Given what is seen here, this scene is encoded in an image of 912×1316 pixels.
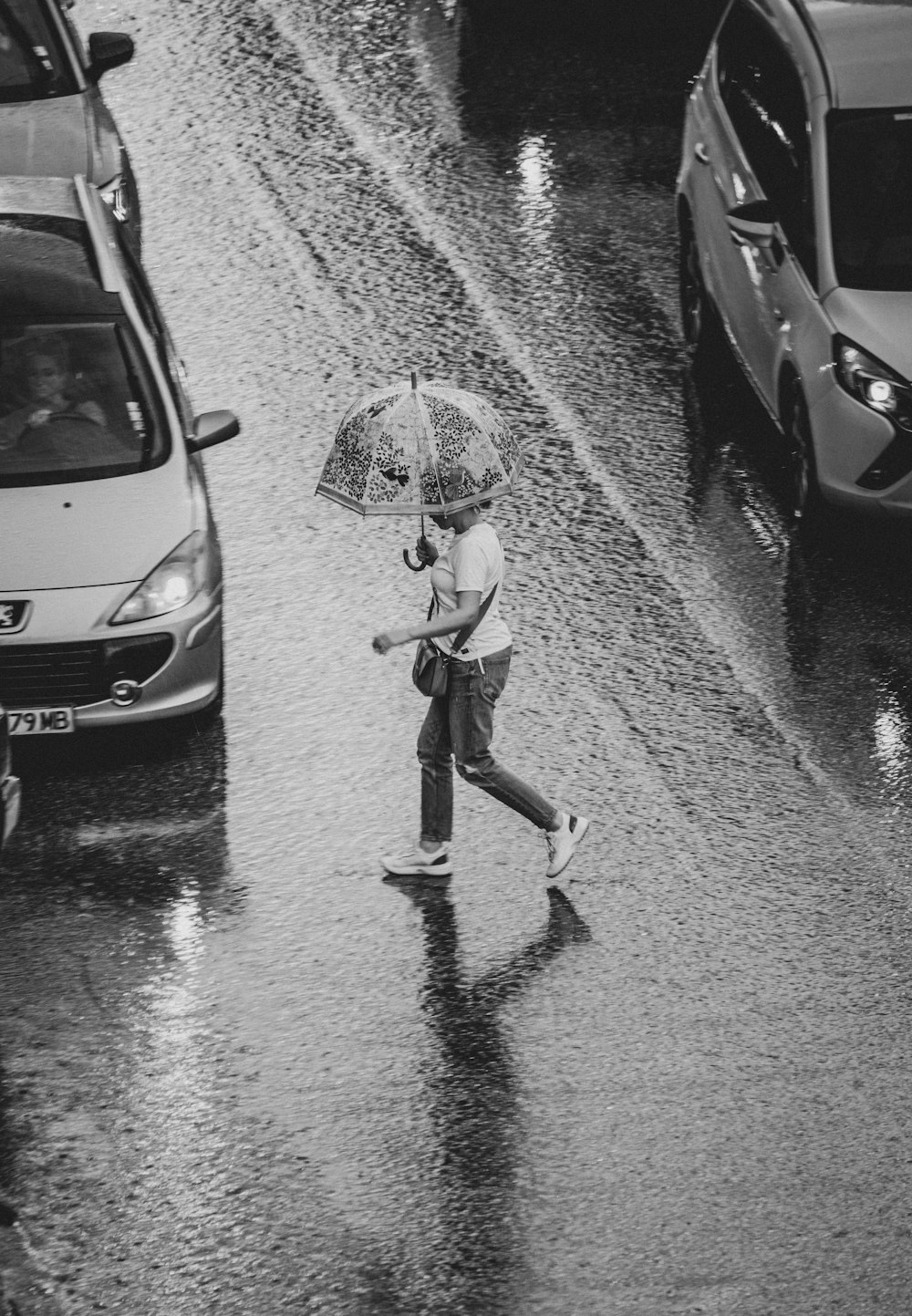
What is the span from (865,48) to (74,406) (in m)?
4.42

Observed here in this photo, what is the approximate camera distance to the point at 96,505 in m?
8.20

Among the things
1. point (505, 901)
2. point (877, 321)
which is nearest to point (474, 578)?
point (505, 901)

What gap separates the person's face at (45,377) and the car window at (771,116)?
3500 mm

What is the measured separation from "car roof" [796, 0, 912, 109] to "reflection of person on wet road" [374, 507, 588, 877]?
161 inches

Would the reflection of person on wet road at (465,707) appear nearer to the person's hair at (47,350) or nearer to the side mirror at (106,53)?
the person's hair at (47,350)

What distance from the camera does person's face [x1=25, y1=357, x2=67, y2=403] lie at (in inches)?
339

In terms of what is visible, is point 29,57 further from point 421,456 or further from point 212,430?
point 421,456

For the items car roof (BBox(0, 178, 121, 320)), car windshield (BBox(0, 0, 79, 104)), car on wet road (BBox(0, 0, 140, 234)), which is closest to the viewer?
car roof (BBox(0, 178, 121, 320))

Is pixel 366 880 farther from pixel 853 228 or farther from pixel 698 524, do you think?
pixel 853 228

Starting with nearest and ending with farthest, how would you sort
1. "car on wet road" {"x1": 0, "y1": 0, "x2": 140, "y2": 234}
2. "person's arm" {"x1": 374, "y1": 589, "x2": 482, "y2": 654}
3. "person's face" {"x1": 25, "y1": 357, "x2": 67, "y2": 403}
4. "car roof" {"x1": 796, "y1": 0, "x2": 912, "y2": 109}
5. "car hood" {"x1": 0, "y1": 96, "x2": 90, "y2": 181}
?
"person's arm" {"x1": 374, "y1": 589, "x2": 482, "y2": 654}, "person's face" {"x1": 25, "y1": 357, "x2": 67, "y2": 403}, "car roof" {"x1": 796, "y1": 0, "x2": 912, "y2": 109}, "car hood" {"x1": 0, "y1": 96, "x2": 90, "y2": 181}, "car on wet road" {"x1": 0, "y1": 0, "x2": 140, "y2": 234}

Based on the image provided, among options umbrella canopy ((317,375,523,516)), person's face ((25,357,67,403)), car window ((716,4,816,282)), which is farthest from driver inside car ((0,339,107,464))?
car window ((716,4,816,282))

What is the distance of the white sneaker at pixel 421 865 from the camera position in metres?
7.49

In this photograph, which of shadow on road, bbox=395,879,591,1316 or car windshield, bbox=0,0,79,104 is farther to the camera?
car windshield, bbox=0,0,79,104

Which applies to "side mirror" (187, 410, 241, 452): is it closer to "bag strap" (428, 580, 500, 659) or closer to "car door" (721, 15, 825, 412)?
"bag strap" (428, 580, 500, 659)
